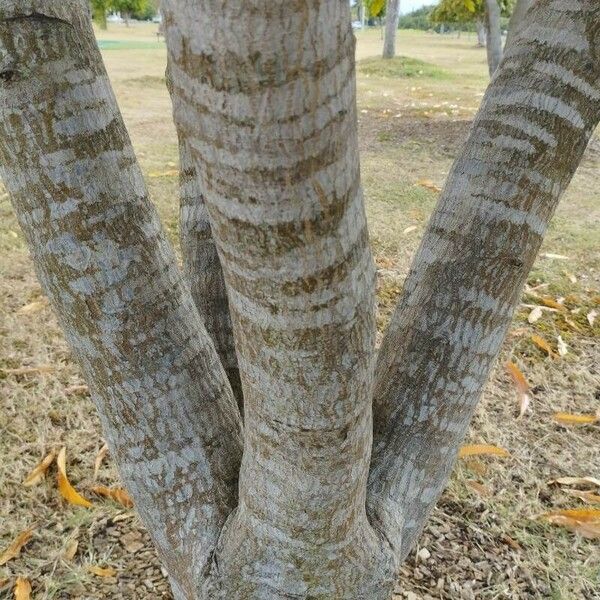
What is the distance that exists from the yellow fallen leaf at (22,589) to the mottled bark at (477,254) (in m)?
1.51

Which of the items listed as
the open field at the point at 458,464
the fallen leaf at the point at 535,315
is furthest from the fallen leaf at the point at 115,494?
the fallen leaf at the point at 535,315

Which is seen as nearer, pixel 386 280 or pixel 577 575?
pixel 577 575

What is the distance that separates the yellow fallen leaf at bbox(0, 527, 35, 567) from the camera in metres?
2.46

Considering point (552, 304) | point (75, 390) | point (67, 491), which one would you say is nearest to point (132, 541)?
point (67, 491)

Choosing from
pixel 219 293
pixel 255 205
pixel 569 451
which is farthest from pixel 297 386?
pixel 569 451

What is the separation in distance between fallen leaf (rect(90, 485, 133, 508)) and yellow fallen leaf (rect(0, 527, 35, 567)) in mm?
301

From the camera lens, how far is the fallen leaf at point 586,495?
2.78 metres

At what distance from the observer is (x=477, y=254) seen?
1.45m

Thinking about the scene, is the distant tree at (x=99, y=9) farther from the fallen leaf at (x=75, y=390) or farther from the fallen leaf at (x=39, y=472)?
the fallen leaf at (x=39, y=472)

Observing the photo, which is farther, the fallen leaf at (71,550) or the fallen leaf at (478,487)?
the fallen leaf at (478,487)

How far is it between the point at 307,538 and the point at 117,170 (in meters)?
0.89

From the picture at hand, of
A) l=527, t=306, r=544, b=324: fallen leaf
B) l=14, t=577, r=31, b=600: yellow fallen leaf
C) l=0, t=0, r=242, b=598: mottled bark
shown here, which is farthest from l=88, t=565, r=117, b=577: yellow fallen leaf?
l=527, t=306, r=544, b=324: fallen leaf

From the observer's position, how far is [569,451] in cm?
308

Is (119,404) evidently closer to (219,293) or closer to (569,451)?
(219,293)
